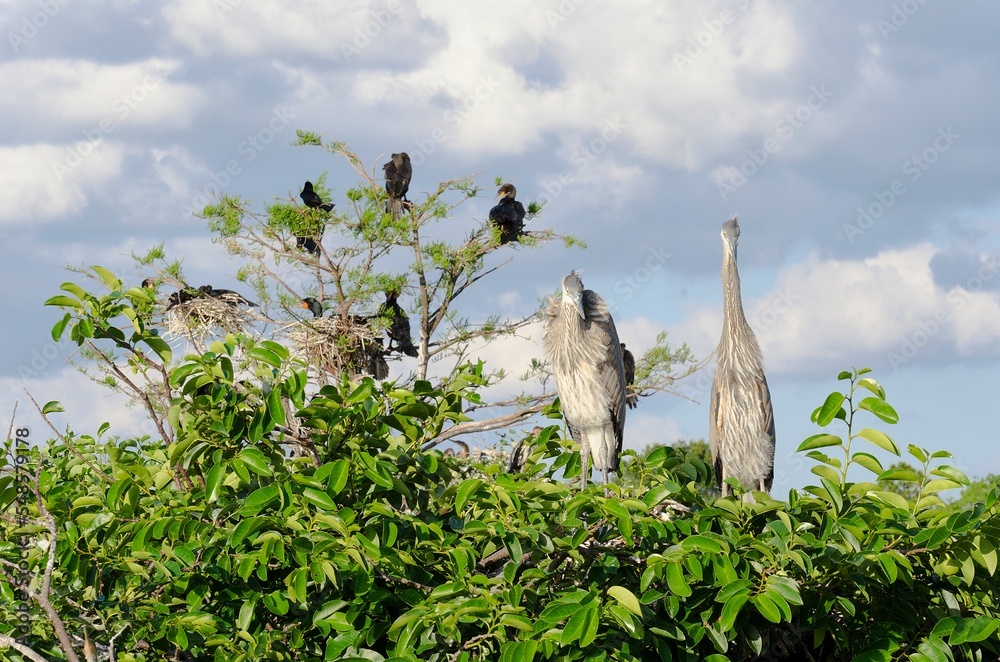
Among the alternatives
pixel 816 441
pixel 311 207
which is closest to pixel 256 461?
pixel 816 441

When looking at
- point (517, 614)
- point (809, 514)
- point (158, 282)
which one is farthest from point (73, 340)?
point (158, 282)

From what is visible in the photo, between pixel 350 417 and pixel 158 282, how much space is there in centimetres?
883

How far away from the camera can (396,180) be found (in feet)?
→ 39.3

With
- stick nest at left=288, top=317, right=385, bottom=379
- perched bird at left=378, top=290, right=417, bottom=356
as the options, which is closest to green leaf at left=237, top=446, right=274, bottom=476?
stick nest at left=288, top=317, right=385, bottom=379

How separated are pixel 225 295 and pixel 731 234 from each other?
7475 millimetres

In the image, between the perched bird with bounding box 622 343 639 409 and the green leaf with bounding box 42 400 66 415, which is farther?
the perched bird with bounding box 622 343 639 409

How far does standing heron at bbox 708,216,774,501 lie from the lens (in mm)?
5160

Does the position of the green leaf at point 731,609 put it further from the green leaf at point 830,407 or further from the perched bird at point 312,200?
the perched bird at point 312,200

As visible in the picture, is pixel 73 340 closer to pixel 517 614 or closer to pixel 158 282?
pixel 517 614

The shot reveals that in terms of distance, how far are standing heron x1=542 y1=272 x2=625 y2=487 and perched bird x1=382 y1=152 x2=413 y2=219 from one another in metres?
6.37

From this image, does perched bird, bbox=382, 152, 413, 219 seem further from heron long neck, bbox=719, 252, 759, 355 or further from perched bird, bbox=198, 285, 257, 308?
heron long neck, bbox=719, 252, 759, 355

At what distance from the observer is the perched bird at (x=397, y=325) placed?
11.6 meters

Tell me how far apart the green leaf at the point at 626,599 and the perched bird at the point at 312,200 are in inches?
373

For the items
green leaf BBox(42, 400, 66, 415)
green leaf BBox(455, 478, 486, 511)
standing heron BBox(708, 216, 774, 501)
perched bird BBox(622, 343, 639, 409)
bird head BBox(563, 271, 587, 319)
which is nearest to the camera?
green leaf BBox(455, 478, 486, 511)
